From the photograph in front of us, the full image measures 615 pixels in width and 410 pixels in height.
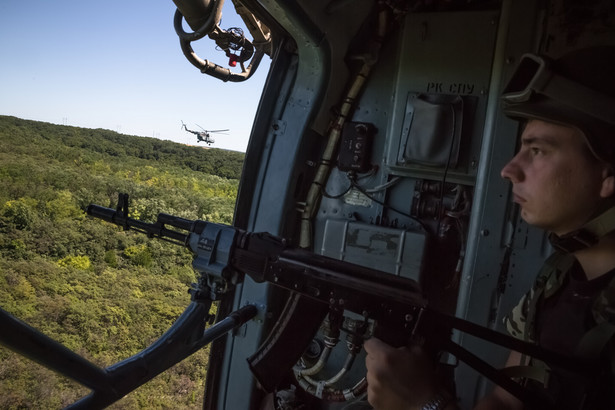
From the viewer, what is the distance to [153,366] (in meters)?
1.68

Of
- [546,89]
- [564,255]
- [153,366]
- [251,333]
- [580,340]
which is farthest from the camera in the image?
[251,333]

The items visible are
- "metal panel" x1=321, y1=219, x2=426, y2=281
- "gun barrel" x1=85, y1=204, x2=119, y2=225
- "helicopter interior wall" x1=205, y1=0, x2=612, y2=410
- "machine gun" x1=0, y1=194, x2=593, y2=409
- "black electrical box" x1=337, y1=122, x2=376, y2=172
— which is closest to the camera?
"machine gun" x1=0, y1=194, x2=593, y2=409

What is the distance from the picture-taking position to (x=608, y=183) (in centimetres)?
110

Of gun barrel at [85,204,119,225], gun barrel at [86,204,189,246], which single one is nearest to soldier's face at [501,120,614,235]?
gun barrel at [86,204,189,246]

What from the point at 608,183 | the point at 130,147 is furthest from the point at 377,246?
→ the point at 130,147

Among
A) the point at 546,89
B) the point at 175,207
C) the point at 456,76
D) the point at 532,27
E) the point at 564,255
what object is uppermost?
the point at 532,27

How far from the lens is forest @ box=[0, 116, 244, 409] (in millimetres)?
9617

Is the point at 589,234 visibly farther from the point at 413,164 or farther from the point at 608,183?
the point at 413,164

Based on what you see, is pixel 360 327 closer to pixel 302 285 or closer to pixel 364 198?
pixel 302 285

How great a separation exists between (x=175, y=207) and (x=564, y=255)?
1481 cm

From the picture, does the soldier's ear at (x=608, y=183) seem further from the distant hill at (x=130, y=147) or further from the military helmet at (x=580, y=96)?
the distant hill at (x=130, y=147)

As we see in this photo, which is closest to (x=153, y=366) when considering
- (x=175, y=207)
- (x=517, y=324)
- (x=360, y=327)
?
(x=360, y=327)

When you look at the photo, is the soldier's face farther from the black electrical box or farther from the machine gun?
the black electrical box

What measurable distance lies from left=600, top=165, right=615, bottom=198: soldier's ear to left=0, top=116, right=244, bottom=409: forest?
9419mm
